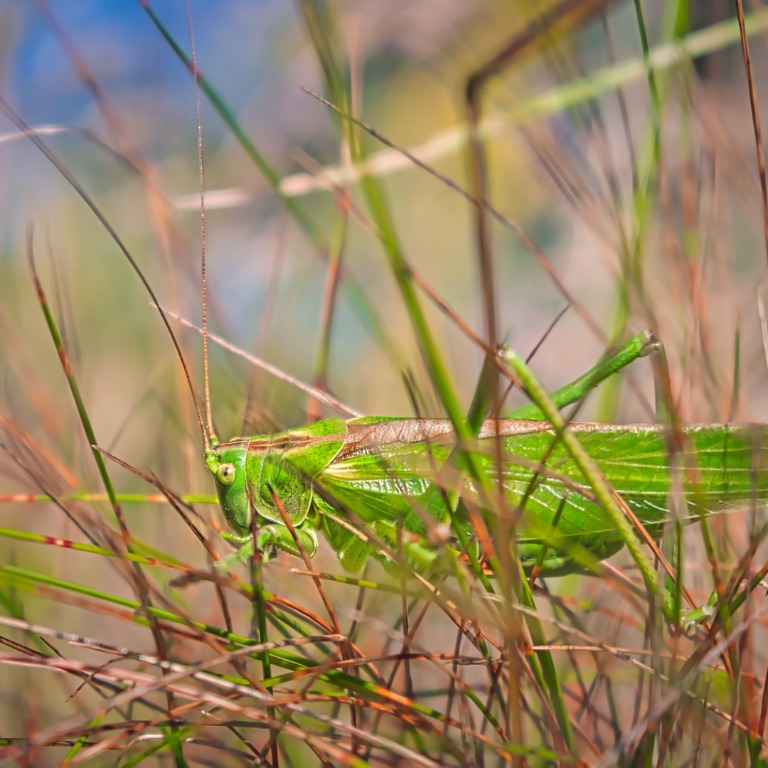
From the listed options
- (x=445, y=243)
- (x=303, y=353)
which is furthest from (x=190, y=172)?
(x=303, y=353)

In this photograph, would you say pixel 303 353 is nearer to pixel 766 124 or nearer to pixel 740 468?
pixel 740 468

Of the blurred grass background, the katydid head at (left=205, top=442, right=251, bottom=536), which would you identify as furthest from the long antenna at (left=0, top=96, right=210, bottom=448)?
the blurred grass background

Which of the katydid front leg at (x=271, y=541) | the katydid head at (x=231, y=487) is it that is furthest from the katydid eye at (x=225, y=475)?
the katydid front leg at (x=271, y=541)

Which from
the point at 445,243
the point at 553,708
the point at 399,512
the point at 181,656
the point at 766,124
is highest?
the point at 766,124

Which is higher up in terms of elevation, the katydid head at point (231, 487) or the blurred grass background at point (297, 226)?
the blurred grass background at point (297, 226)

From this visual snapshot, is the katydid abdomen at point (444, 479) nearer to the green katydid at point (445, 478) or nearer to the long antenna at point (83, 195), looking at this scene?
the green katydid at point (445, 478)

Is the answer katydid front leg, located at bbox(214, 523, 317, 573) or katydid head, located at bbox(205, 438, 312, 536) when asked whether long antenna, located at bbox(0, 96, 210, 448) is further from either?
katydid front leg, located at bbox(214, 523, 317, 573)

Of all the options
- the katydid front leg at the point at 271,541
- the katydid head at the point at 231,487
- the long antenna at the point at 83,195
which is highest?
the long antenna at the point at 83,195

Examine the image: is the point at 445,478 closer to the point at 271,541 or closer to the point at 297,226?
the point at 271,541
